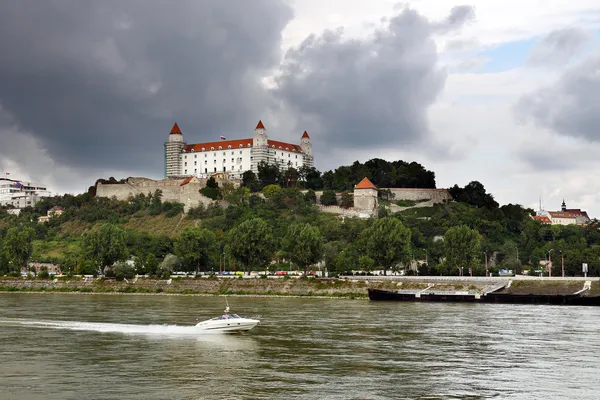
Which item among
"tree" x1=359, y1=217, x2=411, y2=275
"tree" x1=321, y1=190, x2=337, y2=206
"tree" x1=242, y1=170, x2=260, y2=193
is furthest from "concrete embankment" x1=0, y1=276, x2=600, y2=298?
"tree" x1=242, y1=170, x2=260, y2=193

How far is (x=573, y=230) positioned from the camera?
408 ft

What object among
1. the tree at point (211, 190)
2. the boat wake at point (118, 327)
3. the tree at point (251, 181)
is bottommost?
the boat wake at point (118, 327)

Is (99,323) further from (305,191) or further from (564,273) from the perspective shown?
(305,191)

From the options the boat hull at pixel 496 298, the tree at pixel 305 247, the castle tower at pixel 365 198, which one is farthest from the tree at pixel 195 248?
the castle tower at pixel 365 198

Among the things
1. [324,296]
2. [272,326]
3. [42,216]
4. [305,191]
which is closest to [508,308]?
[324,296]

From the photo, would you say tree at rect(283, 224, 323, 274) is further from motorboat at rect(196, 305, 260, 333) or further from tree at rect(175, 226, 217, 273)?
motorboat at rect(196, 305, 260, 333)

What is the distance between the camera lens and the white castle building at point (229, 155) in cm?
15250

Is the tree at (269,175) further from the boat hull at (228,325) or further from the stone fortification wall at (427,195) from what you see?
the boat hull at (228,325)

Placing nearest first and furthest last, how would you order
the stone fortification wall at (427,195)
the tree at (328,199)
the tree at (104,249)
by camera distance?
the tree at (104,249)
the tree at (328,199)
the stone fortification wall at (427,195)

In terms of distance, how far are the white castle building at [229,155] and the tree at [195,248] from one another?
2140 inches

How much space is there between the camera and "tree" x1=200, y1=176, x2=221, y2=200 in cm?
13538

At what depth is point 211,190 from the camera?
136m

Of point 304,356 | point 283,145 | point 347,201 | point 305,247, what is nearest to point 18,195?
point 283,145

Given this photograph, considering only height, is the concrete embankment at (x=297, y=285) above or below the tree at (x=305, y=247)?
below
